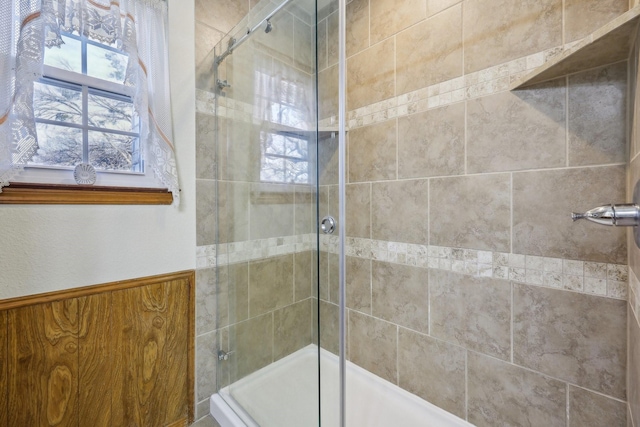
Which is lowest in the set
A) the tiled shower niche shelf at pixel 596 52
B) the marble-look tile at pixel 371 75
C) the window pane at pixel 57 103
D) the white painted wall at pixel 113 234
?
the white painted wall at pixel 113 234

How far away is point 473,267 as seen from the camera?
1161 millimetres

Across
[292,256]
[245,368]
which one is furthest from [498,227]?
[245,368]

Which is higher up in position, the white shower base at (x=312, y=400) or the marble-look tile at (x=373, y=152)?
the marble-look tile at (x=373, y=152)

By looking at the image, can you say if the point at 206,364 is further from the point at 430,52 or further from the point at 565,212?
the point at 430,52

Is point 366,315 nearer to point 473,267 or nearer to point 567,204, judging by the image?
point 473,267

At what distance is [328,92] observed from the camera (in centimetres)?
93

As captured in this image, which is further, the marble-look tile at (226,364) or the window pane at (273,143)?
the marble-look tile at (226,364)

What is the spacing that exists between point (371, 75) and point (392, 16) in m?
0.29

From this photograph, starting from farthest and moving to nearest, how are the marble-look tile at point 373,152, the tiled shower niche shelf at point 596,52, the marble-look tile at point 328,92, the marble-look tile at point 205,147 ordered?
the marble-look tile at point 373,152, the marble-look tile at point 205,147, the marble-look tile at point 328,92, the tiled shower niche shelf at point 596,52

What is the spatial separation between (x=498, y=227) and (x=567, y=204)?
0.23 m

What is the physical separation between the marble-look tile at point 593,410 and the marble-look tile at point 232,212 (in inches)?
54.6

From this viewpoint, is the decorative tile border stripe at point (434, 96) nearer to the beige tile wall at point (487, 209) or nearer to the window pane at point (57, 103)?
the beige tile wall at point (487, 209)

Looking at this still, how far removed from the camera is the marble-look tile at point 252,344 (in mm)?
1199

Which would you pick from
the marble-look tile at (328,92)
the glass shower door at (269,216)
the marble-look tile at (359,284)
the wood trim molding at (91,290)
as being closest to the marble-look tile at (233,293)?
the glass shower door at (269,216)
